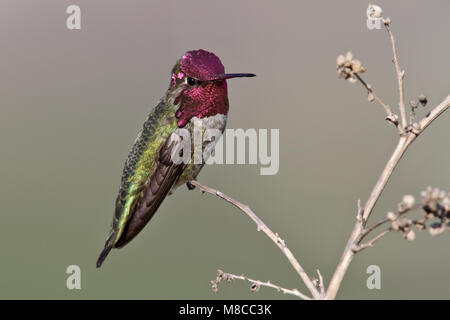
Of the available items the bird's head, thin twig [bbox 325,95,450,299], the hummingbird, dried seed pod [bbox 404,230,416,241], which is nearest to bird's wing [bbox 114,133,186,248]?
the hummingbird

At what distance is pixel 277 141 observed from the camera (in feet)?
29.3

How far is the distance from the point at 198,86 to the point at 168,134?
426 mm

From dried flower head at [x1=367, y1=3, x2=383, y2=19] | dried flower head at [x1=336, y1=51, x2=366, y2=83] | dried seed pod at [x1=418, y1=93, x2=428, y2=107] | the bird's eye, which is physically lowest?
dried seed pod at [x1=418, y1=93, x2=428, y2=107]

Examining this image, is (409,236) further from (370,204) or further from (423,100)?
(423,100)

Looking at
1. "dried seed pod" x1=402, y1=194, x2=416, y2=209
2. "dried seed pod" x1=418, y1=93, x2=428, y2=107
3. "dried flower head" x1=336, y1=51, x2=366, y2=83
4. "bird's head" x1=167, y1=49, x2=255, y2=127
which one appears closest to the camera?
"dried seed pod" x1=402, y1=194, x2=416, y2=209

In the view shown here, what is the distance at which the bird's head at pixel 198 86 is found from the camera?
13.6 ft

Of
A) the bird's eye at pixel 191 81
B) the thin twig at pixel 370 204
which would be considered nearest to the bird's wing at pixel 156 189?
the bird's eye at pixel 191 81

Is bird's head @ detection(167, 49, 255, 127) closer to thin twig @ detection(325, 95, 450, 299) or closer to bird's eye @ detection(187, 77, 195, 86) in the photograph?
bird's eye @ detection(187, 77, 195, 86)

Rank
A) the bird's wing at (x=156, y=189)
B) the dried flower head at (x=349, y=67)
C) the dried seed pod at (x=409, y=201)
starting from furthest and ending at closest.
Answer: the bird's wing at (x=156, y=189) → the dried flower head at (x=349, y=67) → the dried seed pod at (x=409, y=201)

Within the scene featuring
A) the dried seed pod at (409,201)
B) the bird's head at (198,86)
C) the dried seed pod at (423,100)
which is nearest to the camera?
the dried seed pod at (409,201)

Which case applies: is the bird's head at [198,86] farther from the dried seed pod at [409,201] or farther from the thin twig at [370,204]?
the dried seed pod at [409,201]

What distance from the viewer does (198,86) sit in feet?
13.9

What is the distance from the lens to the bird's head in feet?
13.6

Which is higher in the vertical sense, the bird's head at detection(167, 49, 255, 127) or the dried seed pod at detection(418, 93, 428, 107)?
the bird's head at detection(167, 49, 255, 127)
